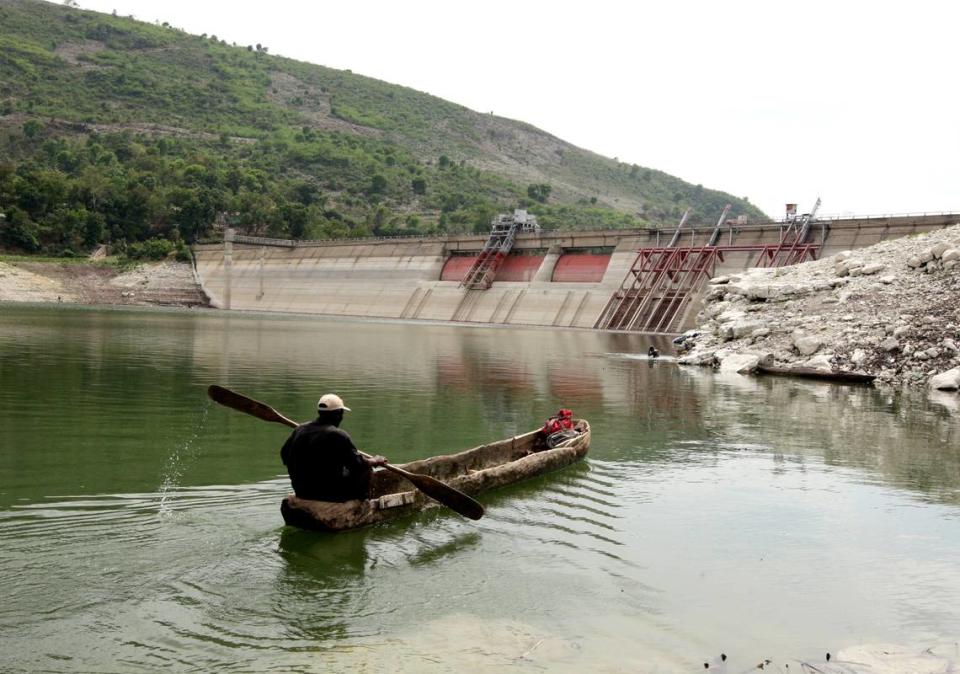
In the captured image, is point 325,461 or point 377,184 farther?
point 377,184

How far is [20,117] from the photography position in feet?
589

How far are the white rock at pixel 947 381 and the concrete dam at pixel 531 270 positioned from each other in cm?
3393

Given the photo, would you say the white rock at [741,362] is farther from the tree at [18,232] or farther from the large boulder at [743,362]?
the tree at [18,232]

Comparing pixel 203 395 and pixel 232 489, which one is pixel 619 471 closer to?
pixel 232 489

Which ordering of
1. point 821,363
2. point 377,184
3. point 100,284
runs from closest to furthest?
point 821,363 < point 100,284 < point 377,184

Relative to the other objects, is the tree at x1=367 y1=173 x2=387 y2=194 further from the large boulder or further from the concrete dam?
the large boulder

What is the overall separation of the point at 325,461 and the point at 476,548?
2.12 m

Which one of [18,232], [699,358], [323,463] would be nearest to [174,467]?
[323,463]

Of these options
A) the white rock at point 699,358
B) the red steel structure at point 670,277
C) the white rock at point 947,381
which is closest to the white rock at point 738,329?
the white rock at point 699,358

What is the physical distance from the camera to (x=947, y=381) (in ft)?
94.1

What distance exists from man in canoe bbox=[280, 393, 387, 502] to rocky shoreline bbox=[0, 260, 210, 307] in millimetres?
92155

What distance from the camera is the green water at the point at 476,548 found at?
7.95 metres

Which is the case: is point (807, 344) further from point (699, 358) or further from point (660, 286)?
point (660, 286)

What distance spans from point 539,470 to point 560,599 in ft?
18.8
